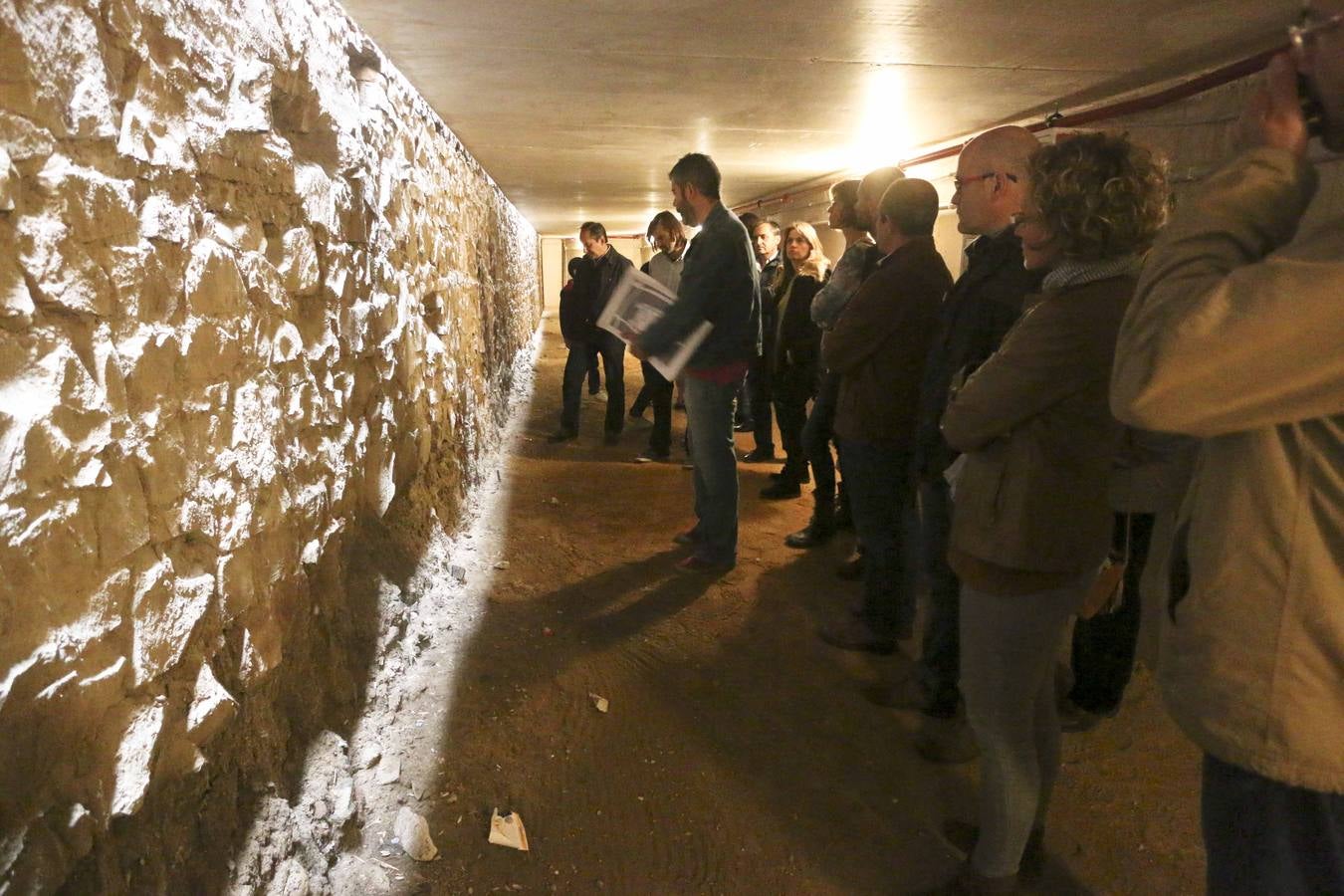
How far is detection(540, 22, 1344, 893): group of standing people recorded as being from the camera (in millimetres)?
835

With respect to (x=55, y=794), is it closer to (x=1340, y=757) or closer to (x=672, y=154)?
(x=1340, y=757)

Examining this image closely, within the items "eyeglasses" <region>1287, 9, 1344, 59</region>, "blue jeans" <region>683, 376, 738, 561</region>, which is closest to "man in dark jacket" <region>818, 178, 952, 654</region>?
"blue jeans" <region>683, 376, 738, 561</region>

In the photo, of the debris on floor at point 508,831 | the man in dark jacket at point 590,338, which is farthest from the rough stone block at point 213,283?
the man in dark jacket at point 590,338

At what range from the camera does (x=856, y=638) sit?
9.36 ft

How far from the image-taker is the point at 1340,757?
819 millimetres

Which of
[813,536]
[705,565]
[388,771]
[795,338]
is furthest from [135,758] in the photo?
[795,338]

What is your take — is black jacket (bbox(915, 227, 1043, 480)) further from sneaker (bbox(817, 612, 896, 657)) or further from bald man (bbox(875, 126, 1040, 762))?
sneaker (bbox(817, 612, 896, 657))

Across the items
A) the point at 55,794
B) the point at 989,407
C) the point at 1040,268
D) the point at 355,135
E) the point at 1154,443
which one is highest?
the point at 355,135

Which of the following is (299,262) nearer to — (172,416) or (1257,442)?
(172,416)

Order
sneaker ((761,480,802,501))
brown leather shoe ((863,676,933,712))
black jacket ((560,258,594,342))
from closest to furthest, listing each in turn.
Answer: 1. brown leather shoe ((863,676,933,712))
2. sneaker ((761,480,802,501))
3. black jacket ((560,258,594,342))

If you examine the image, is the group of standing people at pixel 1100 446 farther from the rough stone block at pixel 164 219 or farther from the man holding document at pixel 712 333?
the rough stone block at pixel 164 219

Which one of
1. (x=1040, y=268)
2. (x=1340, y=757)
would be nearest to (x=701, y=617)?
(x=1040, y=268)

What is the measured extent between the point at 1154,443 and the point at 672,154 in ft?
14.0

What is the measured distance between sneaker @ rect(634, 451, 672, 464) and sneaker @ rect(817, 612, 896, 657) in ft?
8.83
